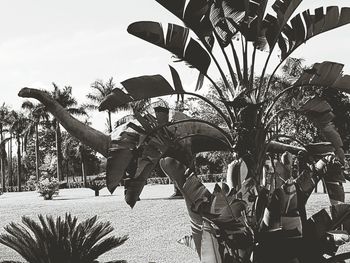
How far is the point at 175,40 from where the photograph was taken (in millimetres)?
5988

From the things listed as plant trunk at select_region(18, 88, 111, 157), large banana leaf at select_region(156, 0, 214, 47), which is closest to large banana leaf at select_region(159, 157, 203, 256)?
large banana leaf at select_region(156, 0, 214, 47)

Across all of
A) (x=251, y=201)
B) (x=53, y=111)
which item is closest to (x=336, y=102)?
(x=53, y=111)

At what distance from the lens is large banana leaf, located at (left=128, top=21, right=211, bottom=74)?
5816 millimetres

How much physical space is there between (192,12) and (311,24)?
1451 millimetres

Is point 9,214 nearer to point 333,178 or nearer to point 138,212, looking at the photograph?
point 138,212

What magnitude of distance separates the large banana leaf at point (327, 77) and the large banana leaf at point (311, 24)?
1.52 feet

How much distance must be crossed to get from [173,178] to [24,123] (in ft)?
161

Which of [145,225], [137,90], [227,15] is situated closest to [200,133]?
[227,15]

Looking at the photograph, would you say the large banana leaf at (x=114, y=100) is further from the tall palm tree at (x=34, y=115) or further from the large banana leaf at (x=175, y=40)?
the tall palm tree at (x=34, y=115)

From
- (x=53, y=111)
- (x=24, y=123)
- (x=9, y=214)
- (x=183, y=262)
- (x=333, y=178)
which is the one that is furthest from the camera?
(x=24, y=123)

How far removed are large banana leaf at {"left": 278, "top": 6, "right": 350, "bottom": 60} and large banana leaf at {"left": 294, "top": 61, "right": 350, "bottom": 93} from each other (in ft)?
1.52

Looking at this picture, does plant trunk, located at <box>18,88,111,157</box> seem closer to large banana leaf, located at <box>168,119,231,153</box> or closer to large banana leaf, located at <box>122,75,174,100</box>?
large banana leaf, located at <box>168,119,231,153</box>

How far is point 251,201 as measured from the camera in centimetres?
563

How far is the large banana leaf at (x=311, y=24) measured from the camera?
20.1ft
